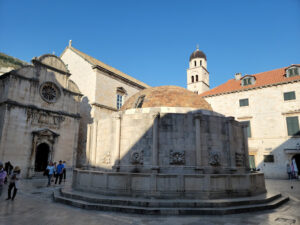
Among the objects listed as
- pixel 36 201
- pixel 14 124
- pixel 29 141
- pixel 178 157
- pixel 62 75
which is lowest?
pixel 36 201

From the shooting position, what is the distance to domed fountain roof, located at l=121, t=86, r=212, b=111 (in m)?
12.6

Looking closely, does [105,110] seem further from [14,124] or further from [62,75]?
[14,124]

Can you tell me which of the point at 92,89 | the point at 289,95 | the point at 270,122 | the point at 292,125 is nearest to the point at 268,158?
the point at 270,122

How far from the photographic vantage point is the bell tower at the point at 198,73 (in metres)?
52.5

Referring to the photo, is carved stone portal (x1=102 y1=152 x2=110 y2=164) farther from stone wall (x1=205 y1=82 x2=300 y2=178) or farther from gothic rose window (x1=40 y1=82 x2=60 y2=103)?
stone wall (x1=205 y1=82 x2=300 y2=178)

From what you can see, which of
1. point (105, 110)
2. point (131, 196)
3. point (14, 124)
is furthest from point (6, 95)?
point (131, 196)

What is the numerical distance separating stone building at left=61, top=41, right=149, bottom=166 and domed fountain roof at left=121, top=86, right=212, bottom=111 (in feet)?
52.8

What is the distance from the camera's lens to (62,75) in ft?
84.6

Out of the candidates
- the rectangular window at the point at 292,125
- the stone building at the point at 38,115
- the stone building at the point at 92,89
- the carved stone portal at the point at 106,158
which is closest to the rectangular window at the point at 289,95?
the rectangular window at the point at 292,125

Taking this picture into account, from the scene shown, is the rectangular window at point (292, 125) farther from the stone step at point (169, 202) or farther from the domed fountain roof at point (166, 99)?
the stone step at point (169, 202)

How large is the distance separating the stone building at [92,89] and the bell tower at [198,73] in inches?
918

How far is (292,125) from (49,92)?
28443 millimetres

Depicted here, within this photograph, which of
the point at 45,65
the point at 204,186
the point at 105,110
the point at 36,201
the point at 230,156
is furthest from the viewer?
the point at 105,110

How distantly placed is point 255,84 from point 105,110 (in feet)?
69.3
